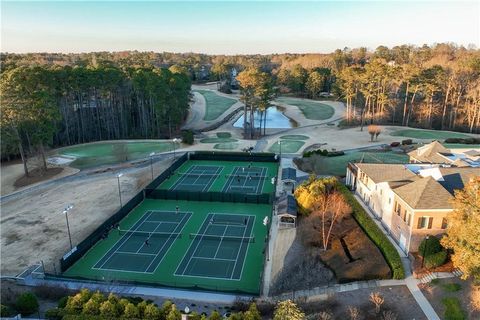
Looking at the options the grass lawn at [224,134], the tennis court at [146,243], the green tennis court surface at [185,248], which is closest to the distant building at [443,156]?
the green tennis court surface at [185,248]

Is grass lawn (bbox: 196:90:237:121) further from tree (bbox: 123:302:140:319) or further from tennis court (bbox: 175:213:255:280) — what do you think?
tree (bbox: 123:302:140:319)

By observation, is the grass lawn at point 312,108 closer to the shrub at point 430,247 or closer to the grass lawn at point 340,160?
the grass lawn at point 340,160

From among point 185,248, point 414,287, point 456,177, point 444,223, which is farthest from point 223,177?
point 414,287

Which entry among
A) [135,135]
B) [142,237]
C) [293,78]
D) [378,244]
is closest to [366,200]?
[378,244]

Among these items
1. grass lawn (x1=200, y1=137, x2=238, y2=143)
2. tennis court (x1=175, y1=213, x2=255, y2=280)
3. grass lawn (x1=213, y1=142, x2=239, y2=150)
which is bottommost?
tennis court (x1=175, y1=213, x2=255, y2=280)

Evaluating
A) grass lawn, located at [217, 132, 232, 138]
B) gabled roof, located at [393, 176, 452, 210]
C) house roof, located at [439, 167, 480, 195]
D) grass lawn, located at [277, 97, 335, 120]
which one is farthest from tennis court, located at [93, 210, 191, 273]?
grass lawn, located at [277, 97, 335, 120]
